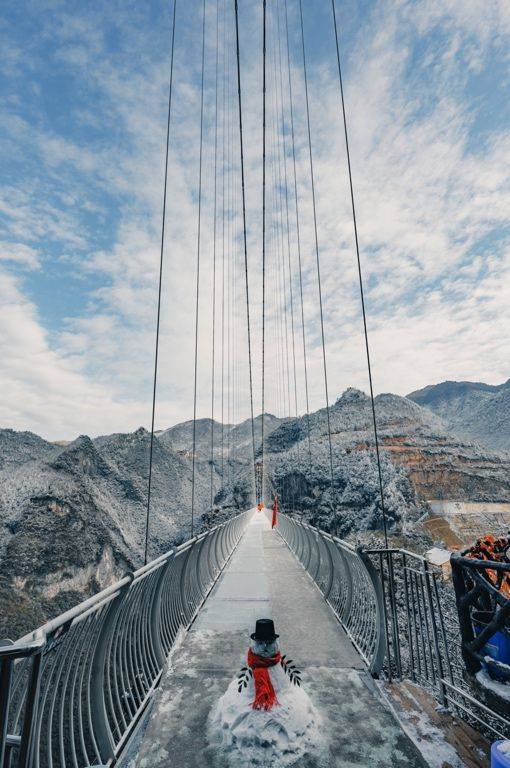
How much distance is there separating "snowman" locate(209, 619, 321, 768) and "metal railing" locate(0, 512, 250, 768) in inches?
32.0

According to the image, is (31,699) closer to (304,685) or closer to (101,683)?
(101,683)

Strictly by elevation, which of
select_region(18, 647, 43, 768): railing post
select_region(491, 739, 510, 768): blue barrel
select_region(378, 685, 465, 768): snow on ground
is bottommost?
select_region(378, 685, 465, 768): snow on ground

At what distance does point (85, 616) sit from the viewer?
8.29 ft

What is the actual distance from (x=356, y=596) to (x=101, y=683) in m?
3.45

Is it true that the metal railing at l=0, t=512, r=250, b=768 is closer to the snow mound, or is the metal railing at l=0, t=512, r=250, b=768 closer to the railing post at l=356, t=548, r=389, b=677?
the snow mound

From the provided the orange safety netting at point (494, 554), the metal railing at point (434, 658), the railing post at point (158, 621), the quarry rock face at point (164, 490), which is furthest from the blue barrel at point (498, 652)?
the quarry rock face at point (164, 490)

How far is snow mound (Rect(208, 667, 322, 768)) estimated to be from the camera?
8.93ft

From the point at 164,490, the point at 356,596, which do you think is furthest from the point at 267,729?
the point at 164,490

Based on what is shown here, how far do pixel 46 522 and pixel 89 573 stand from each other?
9.98 meters

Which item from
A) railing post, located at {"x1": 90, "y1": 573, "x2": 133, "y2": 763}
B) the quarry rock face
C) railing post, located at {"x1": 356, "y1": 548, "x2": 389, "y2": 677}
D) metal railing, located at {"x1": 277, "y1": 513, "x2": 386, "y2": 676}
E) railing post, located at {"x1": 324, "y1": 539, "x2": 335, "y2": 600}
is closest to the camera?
railing post, located at {"x1": 90, "y1": 573, "x2": 133, "y2": 763}

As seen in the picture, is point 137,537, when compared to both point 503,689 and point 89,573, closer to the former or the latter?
point 89,573

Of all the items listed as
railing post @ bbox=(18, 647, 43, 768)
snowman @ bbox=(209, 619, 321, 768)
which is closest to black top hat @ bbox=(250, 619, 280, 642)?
snowman @ bbox=(209, 619, 321, 768)

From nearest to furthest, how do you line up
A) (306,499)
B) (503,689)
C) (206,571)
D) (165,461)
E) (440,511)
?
(503,689) → (206,571) → (306,499) → (440,511) → (165,461)

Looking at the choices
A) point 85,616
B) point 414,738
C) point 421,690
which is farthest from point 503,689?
point 85,616
